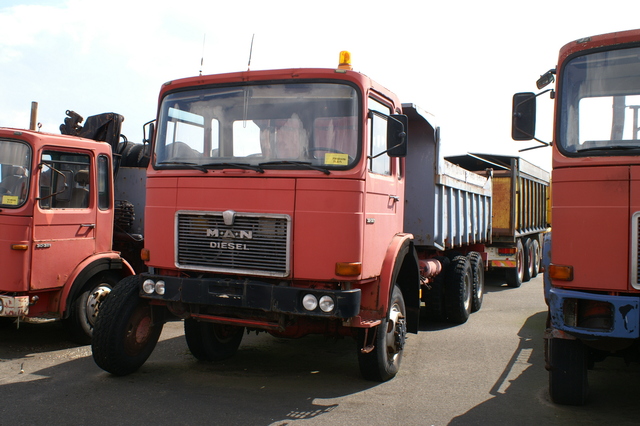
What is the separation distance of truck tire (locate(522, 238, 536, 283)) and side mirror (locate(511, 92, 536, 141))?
10.7 m

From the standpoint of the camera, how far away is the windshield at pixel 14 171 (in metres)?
6.53

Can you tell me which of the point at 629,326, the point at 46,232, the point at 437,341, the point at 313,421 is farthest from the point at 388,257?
the point at 46,232

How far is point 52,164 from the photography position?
680 cm

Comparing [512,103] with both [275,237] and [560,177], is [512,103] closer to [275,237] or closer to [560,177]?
[560,177]

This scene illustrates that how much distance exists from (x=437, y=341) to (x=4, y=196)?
5350 millimetres

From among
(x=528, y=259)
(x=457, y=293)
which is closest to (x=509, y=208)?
(x=528, y=259)

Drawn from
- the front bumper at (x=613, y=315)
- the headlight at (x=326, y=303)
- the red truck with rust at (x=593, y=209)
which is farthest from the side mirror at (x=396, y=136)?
the front bumper at (x=613, y=315)

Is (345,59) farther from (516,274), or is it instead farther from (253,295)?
(516,274)

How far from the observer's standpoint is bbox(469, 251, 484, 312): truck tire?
986 cm

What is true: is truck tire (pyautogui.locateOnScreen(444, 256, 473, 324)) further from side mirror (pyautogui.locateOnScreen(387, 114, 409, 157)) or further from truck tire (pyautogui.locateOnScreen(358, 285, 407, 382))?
side mirror (pyautogui.locateOnScreen(387, 114, 409, 157))

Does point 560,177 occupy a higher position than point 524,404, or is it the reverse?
point 560,177

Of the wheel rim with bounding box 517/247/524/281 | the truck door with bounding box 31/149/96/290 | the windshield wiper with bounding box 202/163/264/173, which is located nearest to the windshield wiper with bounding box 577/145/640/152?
the windshield wiper with bounding box 202/163/264/173

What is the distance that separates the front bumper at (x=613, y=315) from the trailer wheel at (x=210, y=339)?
135 inches

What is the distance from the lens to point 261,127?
17.3ft
